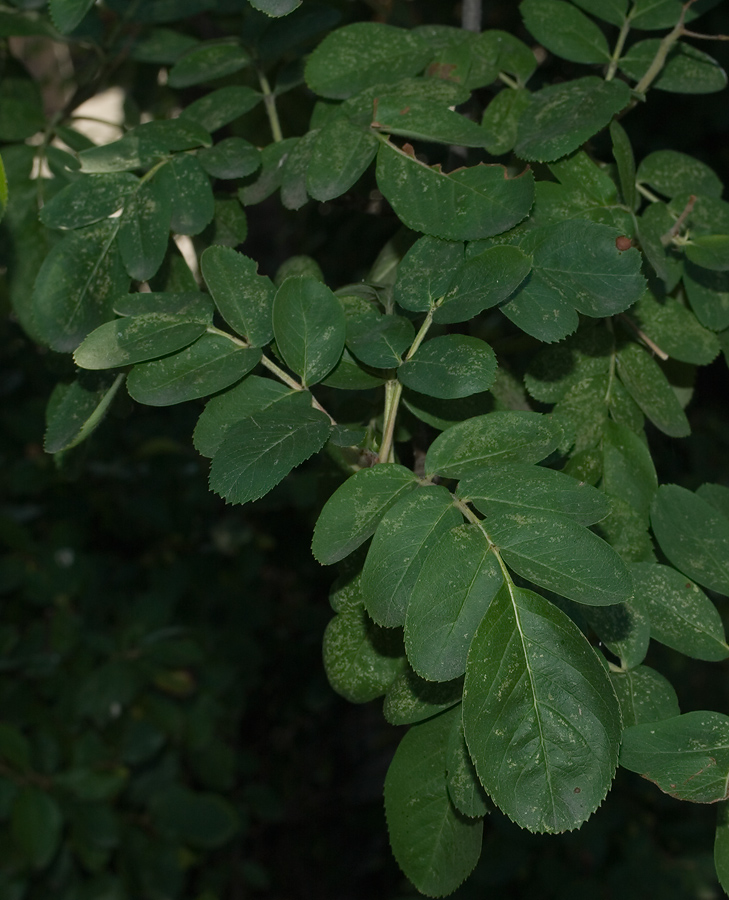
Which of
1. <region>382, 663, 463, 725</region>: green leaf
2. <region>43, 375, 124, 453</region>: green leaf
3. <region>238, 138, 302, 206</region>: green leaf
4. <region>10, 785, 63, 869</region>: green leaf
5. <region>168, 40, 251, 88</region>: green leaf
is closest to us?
<region>382, 663, 463, 725</region>: green leaf

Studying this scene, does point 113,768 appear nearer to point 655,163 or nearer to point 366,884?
point 366,884

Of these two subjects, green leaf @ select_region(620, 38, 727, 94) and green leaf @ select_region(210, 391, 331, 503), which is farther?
green leaf @ select_region(620, 38, 727, 94)

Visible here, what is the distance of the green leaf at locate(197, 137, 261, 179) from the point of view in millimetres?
896

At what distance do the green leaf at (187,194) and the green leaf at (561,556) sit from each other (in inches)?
17.2

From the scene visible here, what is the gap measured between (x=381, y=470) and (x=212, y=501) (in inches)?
59.4

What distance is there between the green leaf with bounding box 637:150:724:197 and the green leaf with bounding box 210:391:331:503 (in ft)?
1.61

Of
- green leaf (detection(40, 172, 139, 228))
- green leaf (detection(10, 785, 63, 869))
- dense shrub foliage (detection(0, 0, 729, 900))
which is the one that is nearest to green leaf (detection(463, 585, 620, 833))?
dense shrub foliage (detection(0, 0, 729, 900))

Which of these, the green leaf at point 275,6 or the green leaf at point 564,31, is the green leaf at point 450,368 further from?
the green leaf at point 564,31

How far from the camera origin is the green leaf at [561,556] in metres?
0.64

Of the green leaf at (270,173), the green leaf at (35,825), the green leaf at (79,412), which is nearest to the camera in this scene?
the green leaf at (79,412)

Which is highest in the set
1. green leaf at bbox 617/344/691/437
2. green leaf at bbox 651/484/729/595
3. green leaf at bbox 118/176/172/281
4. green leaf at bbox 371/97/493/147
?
green leaf at bbox 371/97/493/147

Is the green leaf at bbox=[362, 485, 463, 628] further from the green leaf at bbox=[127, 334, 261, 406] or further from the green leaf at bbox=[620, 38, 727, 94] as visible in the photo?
the green leaf at bbox=[620, 38, 727, 94]

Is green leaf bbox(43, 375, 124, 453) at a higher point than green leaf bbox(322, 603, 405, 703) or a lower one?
higher

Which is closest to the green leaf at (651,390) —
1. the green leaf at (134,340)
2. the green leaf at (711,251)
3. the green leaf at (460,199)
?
the green leaf at (711,251)
